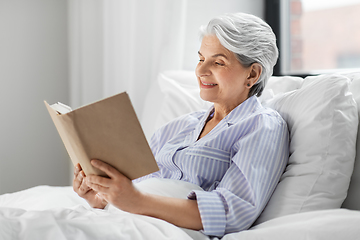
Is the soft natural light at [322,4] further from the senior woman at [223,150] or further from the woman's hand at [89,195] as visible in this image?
the woman's hand at [89,195]

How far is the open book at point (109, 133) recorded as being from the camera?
769 mm

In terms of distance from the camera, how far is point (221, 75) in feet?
3.71

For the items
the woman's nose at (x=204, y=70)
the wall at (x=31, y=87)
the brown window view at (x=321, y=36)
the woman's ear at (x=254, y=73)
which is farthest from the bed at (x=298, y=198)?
the wall at (x=31, y=87)

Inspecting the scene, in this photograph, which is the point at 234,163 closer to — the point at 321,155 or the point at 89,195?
the point at 321,155

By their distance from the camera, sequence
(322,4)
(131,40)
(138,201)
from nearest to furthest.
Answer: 1. (138,201)
2. (322,4)
3. (131,40)

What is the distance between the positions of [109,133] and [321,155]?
539mm

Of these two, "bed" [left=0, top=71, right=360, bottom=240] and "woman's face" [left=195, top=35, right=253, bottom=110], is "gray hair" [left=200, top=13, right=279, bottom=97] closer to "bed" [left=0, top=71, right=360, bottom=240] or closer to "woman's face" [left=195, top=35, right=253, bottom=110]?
"woman's face" [left=195, top=35, right=253, bottom=110]

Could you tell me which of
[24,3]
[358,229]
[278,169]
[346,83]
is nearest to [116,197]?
[278,169]

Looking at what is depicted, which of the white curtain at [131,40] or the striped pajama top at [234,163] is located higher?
the white curtain at [131,40]

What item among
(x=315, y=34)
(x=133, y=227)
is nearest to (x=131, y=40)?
(x=315, y=34)

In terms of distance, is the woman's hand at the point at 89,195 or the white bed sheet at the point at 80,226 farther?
the woman's hand at the point at 89,195

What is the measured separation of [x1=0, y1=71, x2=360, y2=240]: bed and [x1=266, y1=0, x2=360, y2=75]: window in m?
0.77

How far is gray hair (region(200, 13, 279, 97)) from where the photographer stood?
3.57ft

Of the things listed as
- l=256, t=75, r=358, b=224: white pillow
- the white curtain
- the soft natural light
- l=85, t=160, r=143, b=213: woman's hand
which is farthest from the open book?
the soft natural light
